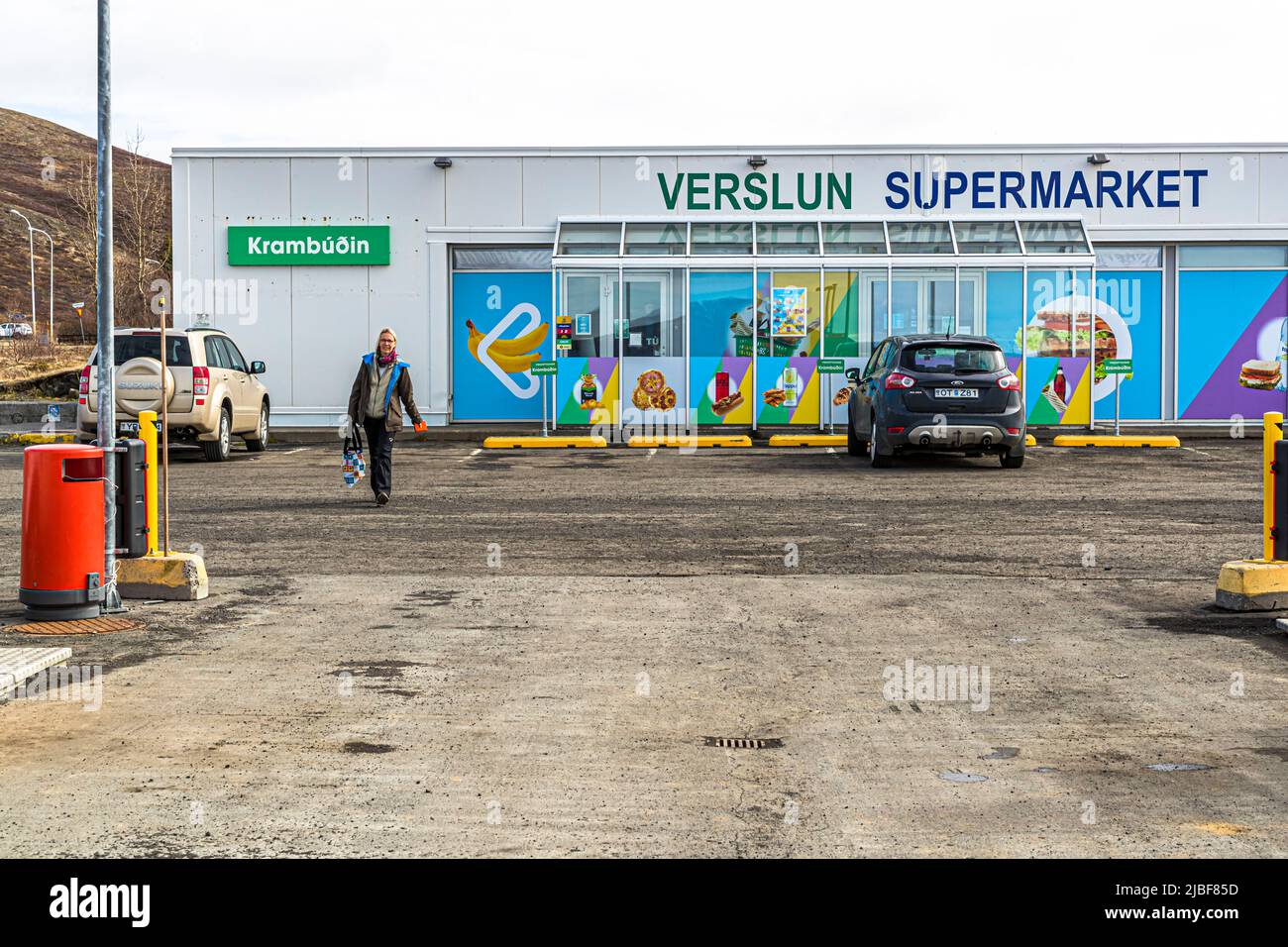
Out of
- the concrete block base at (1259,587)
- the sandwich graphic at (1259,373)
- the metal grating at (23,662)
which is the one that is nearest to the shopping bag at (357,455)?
the metal grating at (23,662)

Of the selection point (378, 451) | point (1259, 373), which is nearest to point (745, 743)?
point (378, 451)

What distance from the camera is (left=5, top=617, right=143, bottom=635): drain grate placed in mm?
9266

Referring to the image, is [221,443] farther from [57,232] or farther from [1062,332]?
[57,232]

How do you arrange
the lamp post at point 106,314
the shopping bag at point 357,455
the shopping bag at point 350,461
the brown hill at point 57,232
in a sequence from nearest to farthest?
the lamp post at point 106,314, the shopping bag at point 357,455, the shopping bag at point 350,461, the brown hill at point 57,232

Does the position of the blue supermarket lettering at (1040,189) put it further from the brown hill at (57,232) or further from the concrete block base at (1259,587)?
the brown hill at (57,232)

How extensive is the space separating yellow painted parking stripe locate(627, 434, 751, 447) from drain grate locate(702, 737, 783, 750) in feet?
61.1

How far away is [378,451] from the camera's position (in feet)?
52.2

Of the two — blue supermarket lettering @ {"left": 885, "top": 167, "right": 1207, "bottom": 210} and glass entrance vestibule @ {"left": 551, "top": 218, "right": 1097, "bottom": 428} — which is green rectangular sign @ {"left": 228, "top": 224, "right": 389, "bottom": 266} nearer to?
glass entrance vestibule @ {"left": 551, "top": 218, "right": 1097, "bottom": 428}

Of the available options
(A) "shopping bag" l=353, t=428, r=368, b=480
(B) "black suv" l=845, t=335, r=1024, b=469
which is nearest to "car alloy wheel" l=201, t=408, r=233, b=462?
(A) "shopping bag" l=353, t=428, r=368, b=480

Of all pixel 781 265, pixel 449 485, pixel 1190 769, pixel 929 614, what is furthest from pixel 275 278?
pixel 1190 769

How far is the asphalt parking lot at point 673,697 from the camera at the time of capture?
18.1 ft

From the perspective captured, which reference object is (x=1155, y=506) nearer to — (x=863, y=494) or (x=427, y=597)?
(x=863, y=494)

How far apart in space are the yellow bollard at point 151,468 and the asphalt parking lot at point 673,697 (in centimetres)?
62
